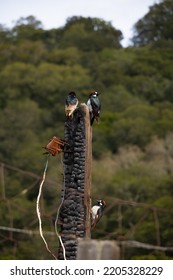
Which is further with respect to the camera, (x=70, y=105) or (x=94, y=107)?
(x=94, y=107)

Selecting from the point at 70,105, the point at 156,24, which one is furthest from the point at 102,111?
the point at 70,105

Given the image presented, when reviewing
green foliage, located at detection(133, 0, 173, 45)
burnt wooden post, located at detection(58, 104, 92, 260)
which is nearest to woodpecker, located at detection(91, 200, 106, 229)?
burnt wooden post, located at detection(58, 104, 92, 260)

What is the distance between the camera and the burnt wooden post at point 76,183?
7094mm

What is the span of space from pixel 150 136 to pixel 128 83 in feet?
34.5

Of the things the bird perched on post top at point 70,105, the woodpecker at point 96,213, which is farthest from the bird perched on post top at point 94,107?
the woodpecker at point 96,213

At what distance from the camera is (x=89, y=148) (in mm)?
7223

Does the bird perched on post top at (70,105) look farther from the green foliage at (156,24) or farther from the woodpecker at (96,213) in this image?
the green foliage at (156,24)

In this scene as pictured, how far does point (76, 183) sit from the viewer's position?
23.7 feet

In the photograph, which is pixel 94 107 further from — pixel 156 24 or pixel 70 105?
pixel 156 24

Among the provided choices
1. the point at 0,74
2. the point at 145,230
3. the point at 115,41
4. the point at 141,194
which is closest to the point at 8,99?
the point at 0,74

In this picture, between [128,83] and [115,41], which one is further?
[115,41]

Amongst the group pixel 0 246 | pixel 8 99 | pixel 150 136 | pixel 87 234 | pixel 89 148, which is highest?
pixel 8 99

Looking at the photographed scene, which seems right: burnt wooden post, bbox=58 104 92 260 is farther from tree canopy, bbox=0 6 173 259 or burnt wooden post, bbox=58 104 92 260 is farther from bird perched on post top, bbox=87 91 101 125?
tree canopy, bbox=0 6 173 259

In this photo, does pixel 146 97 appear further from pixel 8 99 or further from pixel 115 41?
pixel 115 41
